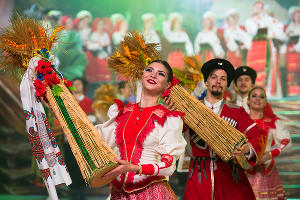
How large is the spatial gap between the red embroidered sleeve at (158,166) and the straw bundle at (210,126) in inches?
27.4

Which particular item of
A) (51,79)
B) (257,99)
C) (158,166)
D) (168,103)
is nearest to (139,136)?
(158,166)

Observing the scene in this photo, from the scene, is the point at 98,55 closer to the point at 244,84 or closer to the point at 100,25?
the point at 100,25

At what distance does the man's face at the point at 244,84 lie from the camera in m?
5.95

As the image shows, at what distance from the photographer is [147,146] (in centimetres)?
330

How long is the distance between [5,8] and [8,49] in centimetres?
527

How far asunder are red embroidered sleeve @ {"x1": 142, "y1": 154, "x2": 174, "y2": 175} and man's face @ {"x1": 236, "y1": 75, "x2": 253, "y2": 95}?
3.01 m

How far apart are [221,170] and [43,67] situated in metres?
1.74

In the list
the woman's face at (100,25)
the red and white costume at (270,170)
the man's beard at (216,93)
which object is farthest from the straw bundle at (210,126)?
the woman's face at (100,25)

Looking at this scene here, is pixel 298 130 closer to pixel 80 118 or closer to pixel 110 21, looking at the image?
pixel 110 21

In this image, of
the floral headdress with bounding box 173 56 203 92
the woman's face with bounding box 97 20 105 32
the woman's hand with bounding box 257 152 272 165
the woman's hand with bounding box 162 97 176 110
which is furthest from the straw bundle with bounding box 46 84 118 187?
the woman's face with bounding box 97 20 105 32

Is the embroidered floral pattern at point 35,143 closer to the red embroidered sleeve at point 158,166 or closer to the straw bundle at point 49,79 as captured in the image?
the straw bundle at point 49,79

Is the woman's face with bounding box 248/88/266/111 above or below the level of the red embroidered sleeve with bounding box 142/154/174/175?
above

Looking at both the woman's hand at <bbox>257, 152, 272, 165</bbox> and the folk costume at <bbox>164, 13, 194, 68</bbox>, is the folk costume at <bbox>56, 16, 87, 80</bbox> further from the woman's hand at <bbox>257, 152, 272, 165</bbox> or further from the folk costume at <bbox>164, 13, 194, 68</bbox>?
the woman's hand at <bbox>257, 152, 272, 165</bbox>

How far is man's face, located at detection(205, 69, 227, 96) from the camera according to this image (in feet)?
13.5
